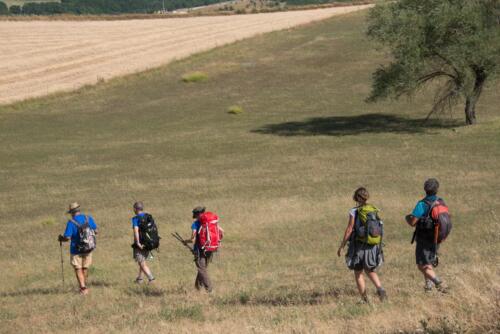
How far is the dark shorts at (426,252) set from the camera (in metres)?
12.6

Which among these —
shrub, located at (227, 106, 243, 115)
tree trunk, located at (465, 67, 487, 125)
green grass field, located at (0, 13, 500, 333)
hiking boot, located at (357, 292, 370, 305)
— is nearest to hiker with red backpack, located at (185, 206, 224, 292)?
green grass field, located at (0, 13, 500, 333)

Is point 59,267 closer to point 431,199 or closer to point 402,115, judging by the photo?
point 431,199

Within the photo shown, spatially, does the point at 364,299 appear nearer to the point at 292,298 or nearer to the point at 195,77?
the point at 292,298

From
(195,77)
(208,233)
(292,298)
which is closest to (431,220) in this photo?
(292,298)

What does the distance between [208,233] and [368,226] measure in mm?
3775

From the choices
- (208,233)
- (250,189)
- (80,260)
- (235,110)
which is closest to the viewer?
(208,233)

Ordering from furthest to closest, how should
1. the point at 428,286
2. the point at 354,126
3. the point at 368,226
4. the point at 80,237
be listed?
the point at 354,126, the point at 80,237, the point at 428,286, the point at 368,226

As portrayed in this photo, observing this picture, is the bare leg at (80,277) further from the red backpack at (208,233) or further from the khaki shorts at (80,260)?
the red backpack at (208,233)

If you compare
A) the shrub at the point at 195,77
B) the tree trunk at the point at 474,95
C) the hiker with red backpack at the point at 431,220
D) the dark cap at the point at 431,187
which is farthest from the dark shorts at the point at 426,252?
the shrub at the point at 195,77

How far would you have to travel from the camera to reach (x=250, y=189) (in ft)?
106

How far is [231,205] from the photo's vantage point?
29.0 metres

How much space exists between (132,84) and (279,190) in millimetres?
39255

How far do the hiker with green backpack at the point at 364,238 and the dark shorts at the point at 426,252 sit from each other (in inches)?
28.6

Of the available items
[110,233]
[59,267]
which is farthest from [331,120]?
[59,267]
